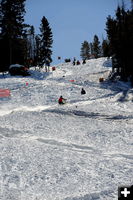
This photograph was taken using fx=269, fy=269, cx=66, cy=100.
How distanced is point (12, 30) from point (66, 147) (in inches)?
1399

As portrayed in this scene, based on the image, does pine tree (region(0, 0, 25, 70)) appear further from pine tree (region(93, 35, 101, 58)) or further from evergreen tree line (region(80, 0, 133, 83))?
pine tree (region(93, 35, 101, 58))

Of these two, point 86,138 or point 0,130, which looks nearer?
point 86,138

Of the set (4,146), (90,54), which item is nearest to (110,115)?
(4,146)

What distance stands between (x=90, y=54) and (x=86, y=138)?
89.6 meters

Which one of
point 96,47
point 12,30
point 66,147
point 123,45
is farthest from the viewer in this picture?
point 96,47

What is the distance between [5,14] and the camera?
46.2 m

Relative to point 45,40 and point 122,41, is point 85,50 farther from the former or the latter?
point 122,41

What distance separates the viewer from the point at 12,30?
45344mm

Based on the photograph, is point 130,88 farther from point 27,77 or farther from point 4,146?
point 4,146

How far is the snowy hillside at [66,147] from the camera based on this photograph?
932 centimetres

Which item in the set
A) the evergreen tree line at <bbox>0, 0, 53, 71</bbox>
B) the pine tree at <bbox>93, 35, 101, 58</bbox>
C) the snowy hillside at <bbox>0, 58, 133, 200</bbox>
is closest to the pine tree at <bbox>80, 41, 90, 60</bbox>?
the pine tree at <bbox>93, 35, 101, 58</bbox>

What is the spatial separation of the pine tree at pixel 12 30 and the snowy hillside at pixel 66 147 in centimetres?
1759

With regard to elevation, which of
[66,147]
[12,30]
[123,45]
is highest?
[12,30]

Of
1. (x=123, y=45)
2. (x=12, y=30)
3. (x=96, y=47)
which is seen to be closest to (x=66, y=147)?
(x=123, y=45)
